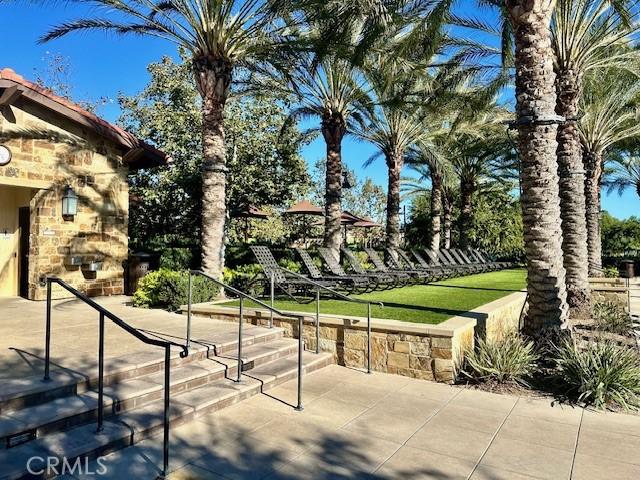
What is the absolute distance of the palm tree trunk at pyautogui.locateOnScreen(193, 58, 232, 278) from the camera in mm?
10305

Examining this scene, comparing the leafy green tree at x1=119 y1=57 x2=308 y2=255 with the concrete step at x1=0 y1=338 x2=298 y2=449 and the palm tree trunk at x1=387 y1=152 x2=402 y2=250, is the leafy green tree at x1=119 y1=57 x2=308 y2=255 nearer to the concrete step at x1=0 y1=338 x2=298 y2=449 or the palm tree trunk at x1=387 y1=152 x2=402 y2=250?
the palm tree trunk at x1=387 y1=152 x2=402 y2=250

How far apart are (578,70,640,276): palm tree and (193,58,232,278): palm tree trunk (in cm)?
1178

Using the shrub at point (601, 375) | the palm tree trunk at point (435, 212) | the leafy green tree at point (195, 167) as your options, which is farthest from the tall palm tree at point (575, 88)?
the palm tree trunk at point (435, 212)

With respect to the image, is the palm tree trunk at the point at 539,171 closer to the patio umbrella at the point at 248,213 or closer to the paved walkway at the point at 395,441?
the paved walkway at the point at 395,441

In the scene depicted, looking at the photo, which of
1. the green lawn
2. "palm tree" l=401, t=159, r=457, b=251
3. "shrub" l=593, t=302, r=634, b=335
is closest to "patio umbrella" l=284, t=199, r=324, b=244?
"palm tree" l=401, t=159, r=457, b=251

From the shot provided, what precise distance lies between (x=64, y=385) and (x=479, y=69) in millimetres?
13487

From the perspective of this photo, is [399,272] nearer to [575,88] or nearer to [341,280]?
[341,280]

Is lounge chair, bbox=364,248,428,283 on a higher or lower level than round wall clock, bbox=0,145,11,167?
lower

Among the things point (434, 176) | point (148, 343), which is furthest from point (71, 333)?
point (434, 176)

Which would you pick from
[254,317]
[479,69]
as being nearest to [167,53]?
[479,69]

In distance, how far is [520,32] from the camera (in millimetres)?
7410

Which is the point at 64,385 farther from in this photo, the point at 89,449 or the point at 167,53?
the point at 167,53

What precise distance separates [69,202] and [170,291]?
318 centimetres

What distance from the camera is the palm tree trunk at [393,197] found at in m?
19.5
